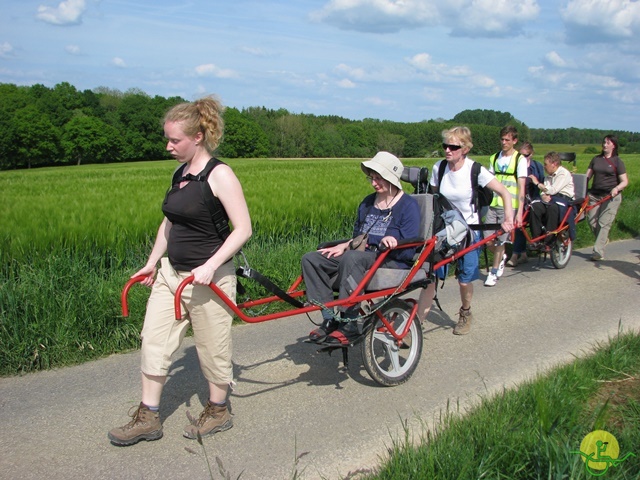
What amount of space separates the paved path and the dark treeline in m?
56.6

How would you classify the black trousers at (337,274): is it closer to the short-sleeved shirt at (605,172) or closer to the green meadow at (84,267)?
the green meadow at (84,267)

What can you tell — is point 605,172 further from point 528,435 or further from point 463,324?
point 528,435

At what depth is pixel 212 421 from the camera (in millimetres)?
4082

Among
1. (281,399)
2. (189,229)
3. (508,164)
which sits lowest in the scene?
(281,399)

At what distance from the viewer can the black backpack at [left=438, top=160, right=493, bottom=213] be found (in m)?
6.22

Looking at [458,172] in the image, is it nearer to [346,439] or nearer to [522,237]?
[346,439]

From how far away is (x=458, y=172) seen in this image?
628cm

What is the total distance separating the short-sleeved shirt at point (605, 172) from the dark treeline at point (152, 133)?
167 feet

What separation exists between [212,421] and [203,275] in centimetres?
111

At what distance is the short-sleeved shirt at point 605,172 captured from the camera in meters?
10.9

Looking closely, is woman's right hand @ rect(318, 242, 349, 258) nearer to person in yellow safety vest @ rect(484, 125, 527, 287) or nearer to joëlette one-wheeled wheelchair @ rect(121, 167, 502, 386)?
joëlette one-wheeled wheelchair @ rect(121, 167, 502, 386)

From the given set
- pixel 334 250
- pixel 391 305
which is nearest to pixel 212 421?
pixel 334 250

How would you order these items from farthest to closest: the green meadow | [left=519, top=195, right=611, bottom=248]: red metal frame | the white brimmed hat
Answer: [left=519, top=195, right=611, bottom=248]: red metal frame
the green meadow
the white brimmed hat

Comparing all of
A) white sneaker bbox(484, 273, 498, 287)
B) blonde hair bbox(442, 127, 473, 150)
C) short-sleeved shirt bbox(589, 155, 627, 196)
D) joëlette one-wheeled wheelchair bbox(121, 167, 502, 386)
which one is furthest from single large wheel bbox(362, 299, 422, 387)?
short-sleeved shirt bbox(589, 155, 627, 196)
